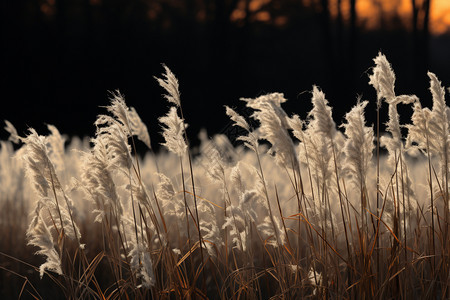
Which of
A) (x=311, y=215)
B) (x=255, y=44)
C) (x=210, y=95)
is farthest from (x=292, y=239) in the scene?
(x=255, y=44)

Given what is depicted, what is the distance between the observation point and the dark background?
13.6 m

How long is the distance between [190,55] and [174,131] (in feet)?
46.9

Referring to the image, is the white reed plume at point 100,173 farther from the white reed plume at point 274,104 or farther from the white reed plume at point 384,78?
the white reed plume at point 384,78

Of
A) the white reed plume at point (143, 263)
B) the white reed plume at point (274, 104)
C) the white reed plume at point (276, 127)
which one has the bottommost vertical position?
the white reed plume at point (143, 263)

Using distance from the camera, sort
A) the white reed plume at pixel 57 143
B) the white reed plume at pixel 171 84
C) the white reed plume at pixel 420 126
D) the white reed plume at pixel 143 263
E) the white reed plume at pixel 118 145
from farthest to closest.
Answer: the white reed plume at pixel 57 143 < the white reed plume at pixel 420 126 < the white reed plume at pixel 171 84 < the white reed plume at pixel 118 145 < the white reed plume at pixel 143 263

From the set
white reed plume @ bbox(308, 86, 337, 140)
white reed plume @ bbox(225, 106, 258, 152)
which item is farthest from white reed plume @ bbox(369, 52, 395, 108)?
white reed plume @ bbox(225, 106, 258, 152)

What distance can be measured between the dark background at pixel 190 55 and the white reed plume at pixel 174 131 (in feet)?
34.7

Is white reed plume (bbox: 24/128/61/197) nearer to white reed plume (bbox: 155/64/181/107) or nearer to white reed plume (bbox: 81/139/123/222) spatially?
white reed plume (bbox: 81/139/123/222)

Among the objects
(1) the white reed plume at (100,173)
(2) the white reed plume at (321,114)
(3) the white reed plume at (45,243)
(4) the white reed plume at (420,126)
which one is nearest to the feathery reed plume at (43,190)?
(3) the white reed plume at (45,243)

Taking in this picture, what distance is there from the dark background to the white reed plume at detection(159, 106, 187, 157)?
34.7ft

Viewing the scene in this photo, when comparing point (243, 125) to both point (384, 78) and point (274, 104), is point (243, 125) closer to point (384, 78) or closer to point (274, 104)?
point (274, 104)

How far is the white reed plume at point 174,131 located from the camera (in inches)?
83.8

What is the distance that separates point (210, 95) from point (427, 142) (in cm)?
1205

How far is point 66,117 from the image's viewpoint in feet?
45.8
